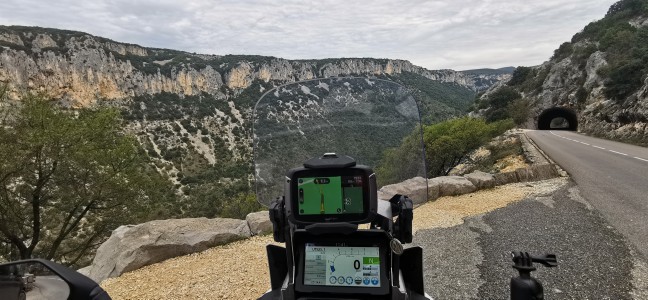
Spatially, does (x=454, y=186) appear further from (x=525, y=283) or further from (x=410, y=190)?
(x=525, y=283)

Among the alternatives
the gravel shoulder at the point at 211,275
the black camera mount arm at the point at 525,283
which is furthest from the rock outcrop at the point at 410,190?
the gravel shoulder at the point at 211,275

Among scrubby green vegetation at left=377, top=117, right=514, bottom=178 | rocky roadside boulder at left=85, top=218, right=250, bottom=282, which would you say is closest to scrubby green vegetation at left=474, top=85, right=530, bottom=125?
scrubby green vegetation at left=377, top=117, right=514, bottom=178

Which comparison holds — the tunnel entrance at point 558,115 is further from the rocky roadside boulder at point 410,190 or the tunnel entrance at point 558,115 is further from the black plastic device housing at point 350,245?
the black plastic device housing at point 350,245

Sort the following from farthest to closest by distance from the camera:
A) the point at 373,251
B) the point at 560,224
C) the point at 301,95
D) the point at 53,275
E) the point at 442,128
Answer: the point at 442,128
the point at 560,224
the point at 301,95
the point at 373,251
the point at 53,275

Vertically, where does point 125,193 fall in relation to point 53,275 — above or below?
below

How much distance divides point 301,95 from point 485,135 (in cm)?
2393

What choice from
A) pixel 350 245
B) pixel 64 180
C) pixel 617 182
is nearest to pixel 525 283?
pixel 350 245

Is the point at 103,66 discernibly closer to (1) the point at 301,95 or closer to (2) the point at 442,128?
(2) the point at 442,128

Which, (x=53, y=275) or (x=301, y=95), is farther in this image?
(x=301, y=95)

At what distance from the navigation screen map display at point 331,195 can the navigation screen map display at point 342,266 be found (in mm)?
292

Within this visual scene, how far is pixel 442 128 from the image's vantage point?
2144 centimetres

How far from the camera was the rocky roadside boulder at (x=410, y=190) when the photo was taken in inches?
125

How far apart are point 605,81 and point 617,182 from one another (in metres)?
31.1

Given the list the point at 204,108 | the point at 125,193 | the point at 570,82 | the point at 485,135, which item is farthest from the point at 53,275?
the point at 204,108
